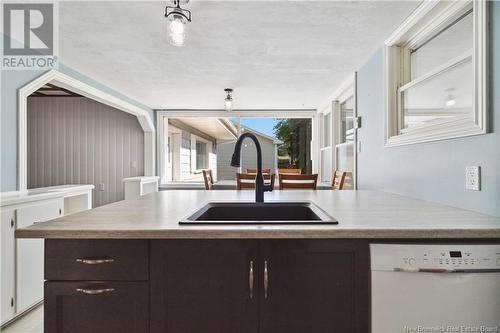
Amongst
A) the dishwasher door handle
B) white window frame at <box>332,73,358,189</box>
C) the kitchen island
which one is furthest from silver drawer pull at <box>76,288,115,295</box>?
white window frame at <box>332,73,358,189</box>

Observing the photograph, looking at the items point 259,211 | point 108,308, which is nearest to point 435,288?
point 259,211

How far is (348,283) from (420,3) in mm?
1931

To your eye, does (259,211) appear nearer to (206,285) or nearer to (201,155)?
(206,285)

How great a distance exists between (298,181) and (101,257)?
228cm

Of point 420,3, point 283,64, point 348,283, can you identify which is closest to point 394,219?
point 348,283

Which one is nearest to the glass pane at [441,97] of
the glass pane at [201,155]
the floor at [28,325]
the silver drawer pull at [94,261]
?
the silver drawer pull at [94,261]

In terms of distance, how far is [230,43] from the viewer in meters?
2.59

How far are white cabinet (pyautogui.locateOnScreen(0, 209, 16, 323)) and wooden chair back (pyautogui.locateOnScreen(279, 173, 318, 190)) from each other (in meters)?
2.28

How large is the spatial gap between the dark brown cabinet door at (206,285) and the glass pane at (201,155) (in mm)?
8302

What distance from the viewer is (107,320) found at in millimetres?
989

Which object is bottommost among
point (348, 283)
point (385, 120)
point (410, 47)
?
point (348, 283)

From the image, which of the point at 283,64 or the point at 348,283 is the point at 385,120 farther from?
the point at 348,283

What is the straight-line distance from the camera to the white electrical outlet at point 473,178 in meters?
1.33

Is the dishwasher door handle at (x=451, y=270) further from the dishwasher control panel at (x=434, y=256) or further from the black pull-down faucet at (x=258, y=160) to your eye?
the black pull-down faucet at (x=258, y=160)
